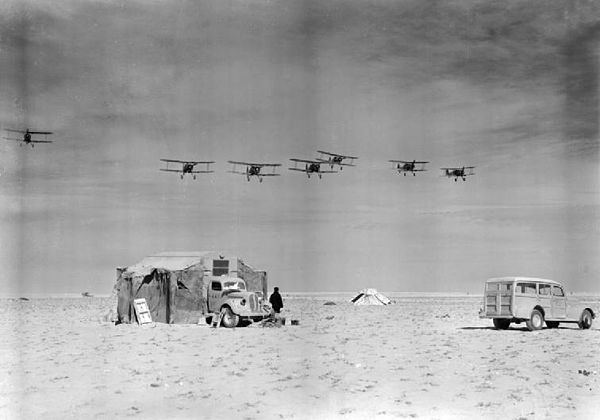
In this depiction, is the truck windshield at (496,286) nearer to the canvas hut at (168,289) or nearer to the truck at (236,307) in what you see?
the truck at (236,307)

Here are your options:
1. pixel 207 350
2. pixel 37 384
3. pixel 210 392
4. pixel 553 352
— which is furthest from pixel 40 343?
pixel 553 352

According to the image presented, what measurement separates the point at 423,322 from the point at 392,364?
16424 mm

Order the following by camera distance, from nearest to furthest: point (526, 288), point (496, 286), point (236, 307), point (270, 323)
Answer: point (526, 288), point (496, 286), point (270, 323), point (236, 307)

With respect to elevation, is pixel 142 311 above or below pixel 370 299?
above

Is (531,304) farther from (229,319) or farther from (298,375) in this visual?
(298,375)

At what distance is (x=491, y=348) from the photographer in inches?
849

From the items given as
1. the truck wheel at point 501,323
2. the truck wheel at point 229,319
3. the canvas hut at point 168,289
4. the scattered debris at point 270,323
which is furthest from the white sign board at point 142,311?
the truck wheel at point 501,323

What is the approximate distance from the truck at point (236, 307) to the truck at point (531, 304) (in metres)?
9.33

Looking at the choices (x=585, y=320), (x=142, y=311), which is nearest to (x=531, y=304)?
(x=585, y=320)

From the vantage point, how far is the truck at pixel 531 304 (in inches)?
1070

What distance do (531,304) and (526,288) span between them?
2.24 ft

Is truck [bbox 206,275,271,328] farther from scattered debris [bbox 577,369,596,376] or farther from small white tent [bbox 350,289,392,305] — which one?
small white tent [bbox 350,289,392,305]

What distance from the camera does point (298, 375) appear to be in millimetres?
16641

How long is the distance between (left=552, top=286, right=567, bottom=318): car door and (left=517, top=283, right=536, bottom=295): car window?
115cm
